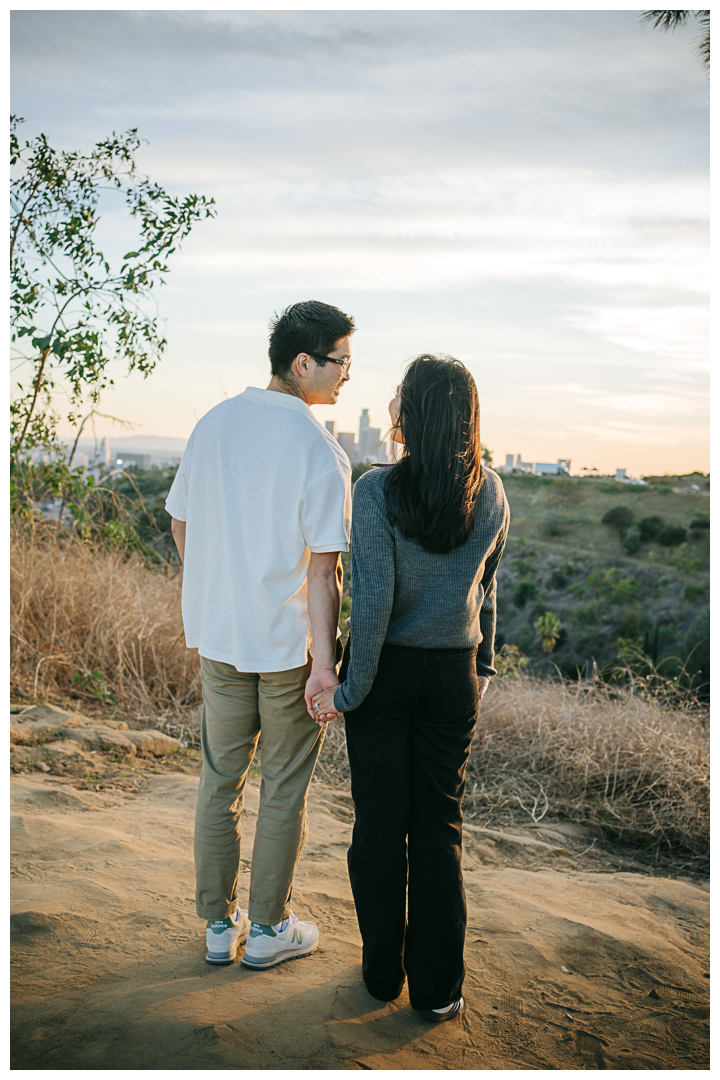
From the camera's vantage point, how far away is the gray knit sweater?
1639 millimetres

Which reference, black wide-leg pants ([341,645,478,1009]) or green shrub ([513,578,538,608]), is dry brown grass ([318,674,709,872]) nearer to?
black wide-leg pants ([341,645,478,1009])

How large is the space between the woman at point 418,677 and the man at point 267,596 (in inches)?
5.1

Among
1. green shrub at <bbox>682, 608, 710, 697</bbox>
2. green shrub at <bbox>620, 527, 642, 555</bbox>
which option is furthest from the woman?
green shrub at <bbox>620, 527, 642, 555</bbox>

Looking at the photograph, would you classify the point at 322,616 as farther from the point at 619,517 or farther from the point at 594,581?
the point at 619,517

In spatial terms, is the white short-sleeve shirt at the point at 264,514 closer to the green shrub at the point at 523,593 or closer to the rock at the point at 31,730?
the rock at the point at 31,730

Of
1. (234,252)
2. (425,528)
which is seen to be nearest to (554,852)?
(425,528)

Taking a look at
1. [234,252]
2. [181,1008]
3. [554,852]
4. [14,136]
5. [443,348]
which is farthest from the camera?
[234,252]

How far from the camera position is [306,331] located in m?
1.82

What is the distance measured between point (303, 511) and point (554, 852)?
250 centimetres

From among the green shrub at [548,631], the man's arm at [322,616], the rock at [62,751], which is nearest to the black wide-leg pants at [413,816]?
the man's arm at [322,616]

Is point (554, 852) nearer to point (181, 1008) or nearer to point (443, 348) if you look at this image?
point (181, 1008)

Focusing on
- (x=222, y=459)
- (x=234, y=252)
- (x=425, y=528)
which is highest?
(x=234, y=252)

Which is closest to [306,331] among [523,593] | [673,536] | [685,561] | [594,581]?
[523,593]

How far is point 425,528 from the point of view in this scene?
5.38ft
